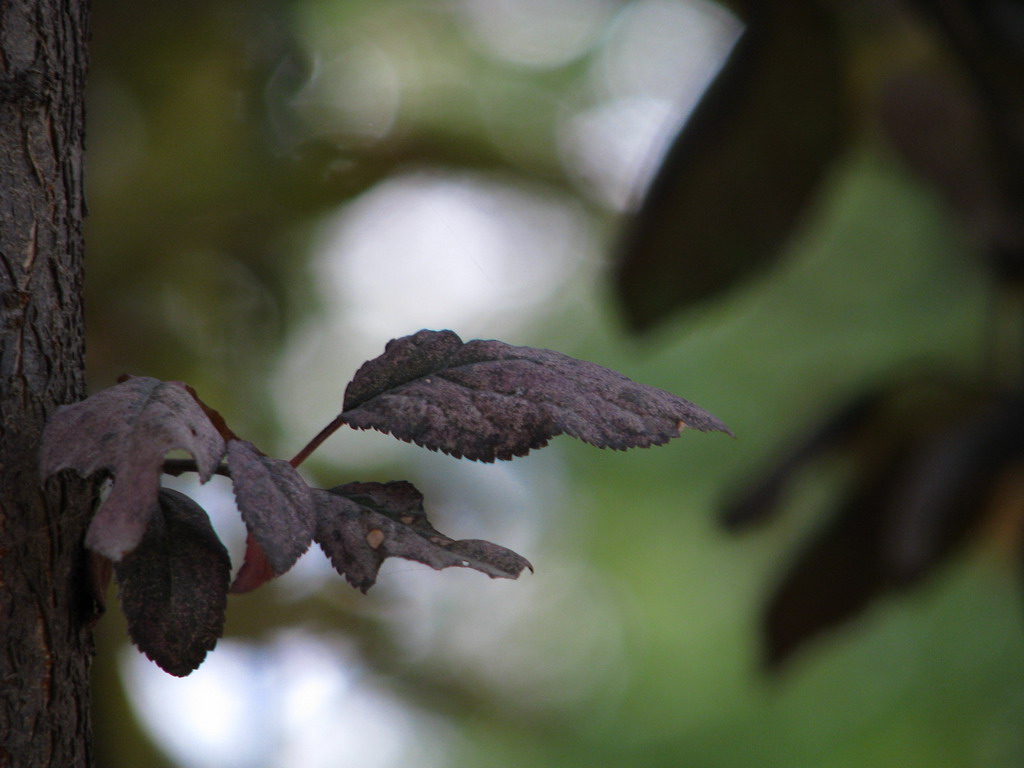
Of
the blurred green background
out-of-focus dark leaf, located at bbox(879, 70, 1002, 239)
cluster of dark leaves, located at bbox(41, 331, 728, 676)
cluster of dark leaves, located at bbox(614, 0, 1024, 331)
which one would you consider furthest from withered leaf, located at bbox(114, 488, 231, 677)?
out-of-focus dark leaf, located at bbox(879, 70, 1002, 239)

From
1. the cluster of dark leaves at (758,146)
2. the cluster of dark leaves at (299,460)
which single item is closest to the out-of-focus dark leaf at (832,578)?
the cluster of dark leaves at (758,146)

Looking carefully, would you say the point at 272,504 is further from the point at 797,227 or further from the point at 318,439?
the point at 797,227

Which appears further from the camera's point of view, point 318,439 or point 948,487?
point 948,487

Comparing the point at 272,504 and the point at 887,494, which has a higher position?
the point at 887,494

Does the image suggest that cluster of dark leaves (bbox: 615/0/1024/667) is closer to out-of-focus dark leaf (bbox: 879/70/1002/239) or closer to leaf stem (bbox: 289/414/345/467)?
out-of-focus dark leaf (bbox: 879/70/1002/239)

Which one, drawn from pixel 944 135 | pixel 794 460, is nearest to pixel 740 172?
pixel 794 460

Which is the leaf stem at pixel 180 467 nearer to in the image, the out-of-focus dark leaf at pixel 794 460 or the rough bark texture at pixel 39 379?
the rough bark texture at pixel 39 379
